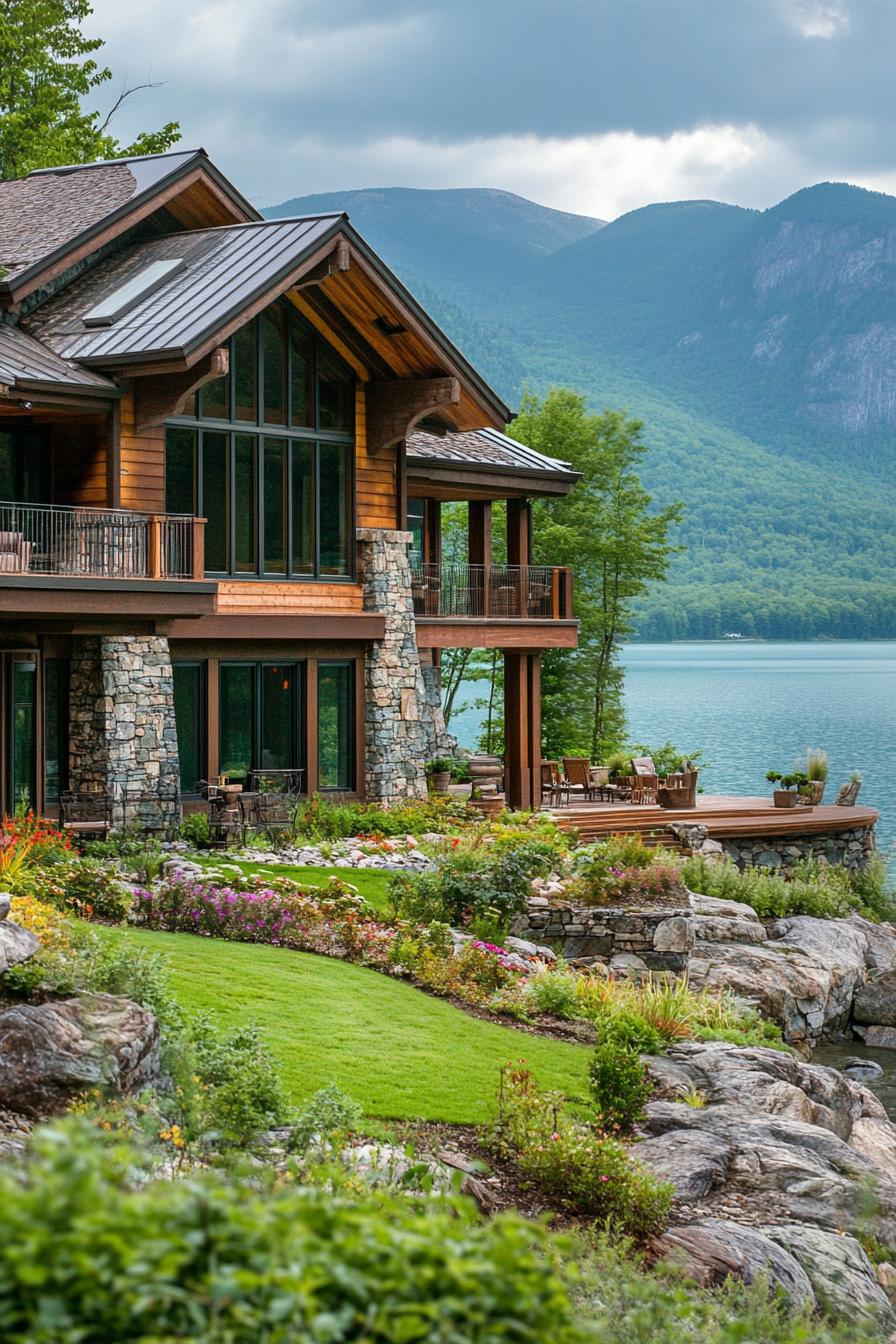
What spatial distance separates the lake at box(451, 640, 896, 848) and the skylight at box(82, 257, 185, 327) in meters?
30.0

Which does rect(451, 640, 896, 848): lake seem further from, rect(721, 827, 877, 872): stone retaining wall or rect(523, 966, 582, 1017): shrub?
rect(523, 966, 582, 1017): shrub

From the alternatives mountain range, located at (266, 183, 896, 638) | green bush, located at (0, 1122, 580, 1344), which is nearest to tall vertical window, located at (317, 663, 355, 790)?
green bush, located at (0, 1122, 580, 1344)

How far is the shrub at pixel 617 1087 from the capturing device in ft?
35.9

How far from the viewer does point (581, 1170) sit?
972cm

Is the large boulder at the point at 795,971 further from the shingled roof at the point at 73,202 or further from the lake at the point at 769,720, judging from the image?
the lake at the point at 769,720

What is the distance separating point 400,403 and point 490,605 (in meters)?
4.78

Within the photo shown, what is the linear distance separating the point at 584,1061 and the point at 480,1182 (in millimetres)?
3536

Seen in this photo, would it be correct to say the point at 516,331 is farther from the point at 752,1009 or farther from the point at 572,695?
the point at 752,1009

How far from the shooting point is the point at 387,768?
25.4 meters

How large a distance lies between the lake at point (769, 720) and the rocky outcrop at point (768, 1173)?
3346 centimetres

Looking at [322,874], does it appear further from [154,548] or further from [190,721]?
[154,548]

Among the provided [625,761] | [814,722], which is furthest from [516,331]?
[625,761]

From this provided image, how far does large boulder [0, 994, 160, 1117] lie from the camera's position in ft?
28.5

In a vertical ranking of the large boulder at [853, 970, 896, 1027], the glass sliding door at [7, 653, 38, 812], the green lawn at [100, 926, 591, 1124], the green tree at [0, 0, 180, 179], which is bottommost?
the large boulder at [853, 970, 896, 1027]
